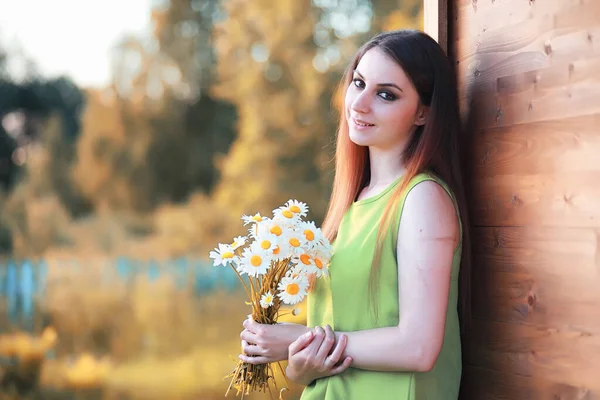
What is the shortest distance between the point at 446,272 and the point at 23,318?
20.8ft

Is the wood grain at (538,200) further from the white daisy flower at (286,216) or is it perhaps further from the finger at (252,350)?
the finger at (252,350)

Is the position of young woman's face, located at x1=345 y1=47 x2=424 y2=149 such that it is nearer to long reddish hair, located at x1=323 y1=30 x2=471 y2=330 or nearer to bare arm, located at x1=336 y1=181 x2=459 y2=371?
long reddish hair, located at x1=323 y1=30 x2=471 y2=330

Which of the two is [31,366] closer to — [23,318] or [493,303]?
[23,318]

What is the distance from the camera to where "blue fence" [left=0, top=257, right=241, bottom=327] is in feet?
23.3

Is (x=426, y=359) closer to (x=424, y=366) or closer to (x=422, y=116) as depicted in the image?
(x=424, y=366)

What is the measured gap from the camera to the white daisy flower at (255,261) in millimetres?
1602

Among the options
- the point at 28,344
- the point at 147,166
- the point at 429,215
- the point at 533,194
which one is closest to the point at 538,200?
the point at 533,194

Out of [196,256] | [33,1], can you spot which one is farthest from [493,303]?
[33,1]

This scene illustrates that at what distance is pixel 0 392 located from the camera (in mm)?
6539

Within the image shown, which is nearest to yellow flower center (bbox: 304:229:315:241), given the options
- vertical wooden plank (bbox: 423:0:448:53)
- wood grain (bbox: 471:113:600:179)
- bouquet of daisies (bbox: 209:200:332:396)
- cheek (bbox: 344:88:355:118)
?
bouquet of daisies (bbox: 209:200:332:396)

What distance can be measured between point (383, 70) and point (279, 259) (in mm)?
474

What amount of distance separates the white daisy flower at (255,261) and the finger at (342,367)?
0.25m

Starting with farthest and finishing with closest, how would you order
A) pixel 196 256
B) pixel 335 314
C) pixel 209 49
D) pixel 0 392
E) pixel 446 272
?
pixel 209 49 < pixel 196 256 < pixel 0 392 < pixel 335 314 < pixel 446 272

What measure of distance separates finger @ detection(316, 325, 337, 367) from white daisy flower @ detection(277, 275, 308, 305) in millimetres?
93
